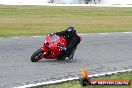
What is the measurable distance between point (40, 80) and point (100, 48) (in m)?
6.88

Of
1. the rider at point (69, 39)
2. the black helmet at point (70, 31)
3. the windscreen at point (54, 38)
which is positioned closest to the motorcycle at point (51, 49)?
the windscreen at point (54, 38)

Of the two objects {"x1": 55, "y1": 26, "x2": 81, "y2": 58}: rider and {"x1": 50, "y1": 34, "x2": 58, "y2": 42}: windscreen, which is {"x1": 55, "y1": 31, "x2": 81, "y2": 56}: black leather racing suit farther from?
{"x1": 50, "y1": 34, "x2": 58, "y2": 42}: windscreen

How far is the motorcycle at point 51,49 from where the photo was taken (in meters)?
12.1

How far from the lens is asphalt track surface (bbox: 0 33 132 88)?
9.77 meters

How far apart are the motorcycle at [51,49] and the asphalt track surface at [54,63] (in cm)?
17

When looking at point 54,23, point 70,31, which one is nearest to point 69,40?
point 70,31

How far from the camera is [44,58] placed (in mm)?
12648

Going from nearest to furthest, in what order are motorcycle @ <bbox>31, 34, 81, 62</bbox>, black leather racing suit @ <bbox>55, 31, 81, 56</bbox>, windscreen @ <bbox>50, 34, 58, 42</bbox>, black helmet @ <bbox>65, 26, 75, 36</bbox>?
motorcycle @ <bbox>31, 34, 81, 62</bbox>
windscreen @ <bbox>50, 34, 58, 42</bbox>
black leather racing suit @ <bbox>55, 31, 81, 56</bbox>
black helmet @ <bbox>65, 26, 75, 36</bbox>

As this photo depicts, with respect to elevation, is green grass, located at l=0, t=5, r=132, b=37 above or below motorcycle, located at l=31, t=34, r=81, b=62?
below

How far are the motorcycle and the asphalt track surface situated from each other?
0.17 metres

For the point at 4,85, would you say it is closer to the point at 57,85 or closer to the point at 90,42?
the point at 57,85

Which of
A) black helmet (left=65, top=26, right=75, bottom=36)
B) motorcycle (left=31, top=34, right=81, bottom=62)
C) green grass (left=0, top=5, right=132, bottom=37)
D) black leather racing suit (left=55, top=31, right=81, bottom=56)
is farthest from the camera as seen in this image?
green grass (left=0, top=5, right=132, bottom=37)

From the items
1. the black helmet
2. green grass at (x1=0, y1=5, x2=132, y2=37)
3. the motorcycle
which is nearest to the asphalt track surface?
the motorcycle

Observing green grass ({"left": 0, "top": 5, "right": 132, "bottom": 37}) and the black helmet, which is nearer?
the black helmet
